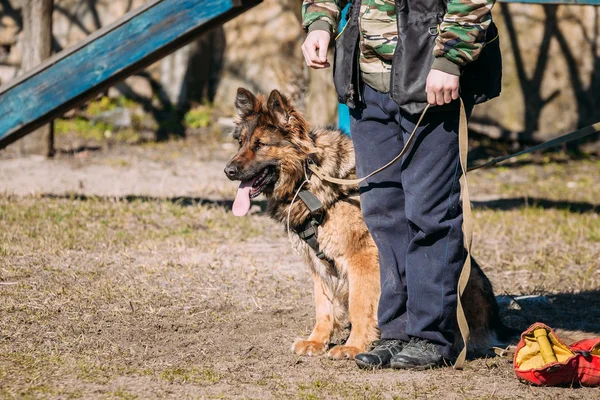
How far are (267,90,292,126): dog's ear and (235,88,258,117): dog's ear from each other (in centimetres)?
14

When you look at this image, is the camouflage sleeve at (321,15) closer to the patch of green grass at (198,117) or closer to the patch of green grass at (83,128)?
the patch of green grass at (83,128)

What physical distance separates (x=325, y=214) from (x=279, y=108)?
2.17ft

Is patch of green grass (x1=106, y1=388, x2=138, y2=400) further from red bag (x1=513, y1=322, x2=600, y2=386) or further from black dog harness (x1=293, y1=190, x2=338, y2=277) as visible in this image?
red bag (x1=513, y1=322, x2=600, y2=386)

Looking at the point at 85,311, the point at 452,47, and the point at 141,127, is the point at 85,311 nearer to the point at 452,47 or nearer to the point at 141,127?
the point at 452,47

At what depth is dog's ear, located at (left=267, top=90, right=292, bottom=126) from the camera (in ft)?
14.2

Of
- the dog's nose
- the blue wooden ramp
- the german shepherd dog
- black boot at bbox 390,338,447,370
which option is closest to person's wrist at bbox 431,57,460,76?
the german shepherd dog

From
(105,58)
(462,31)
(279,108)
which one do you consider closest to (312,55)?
(279,108)

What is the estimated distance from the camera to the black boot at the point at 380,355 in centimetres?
382

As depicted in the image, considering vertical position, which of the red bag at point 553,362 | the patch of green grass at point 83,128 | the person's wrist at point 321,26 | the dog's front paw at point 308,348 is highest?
the person's wrist at point 321,26

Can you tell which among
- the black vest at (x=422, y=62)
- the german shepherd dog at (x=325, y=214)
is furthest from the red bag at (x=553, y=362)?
the black vest at (x=422, y=62)

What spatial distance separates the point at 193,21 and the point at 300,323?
2931 mm

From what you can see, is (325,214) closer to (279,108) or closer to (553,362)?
(279,108)

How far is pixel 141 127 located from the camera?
36.6ft

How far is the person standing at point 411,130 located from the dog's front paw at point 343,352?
15 centimetres
